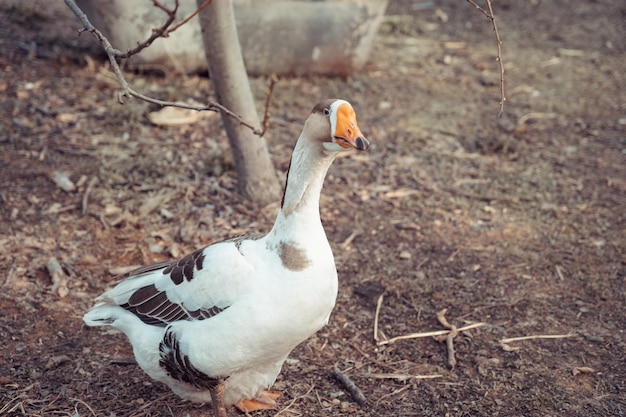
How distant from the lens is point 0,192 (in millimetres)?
5270

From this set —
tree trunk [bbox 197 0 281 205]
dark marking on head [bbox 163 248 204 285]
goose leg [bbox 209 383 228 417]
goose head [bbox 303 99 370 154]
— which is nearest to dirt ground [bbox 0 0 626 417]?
tree trunk [bbox 197 0 281 205]

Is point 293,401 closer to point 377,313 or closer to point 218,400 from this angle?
point 218,400

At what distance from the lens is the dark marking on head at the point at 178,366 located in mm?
3100

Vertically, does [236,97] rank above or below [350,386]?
above

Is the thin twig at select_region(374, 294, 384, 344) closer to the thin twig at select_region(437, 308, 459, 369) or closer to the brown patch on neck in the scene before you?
the thin twig at select_region(437, 308, 459, 369)

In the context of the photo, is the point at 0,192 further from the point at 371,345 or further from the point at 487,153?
the point at 487,153

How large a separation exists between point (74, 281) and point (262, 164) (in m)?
1.70

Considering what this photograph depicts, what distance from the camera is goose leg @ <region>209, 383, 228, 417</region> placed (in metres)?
3.24

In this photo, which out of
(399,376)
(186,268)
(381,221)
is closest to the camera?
(186,268)

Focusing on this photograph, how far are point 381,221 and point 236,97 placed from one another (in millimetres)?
1507

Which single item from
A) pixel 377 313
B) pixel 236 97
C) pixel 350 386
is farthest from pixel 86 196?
pixel 350 386

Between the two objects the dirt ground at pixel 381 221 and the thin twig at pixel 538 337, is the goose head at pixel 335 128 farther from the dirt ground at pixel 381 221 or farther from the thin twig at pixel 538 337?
the thin twig at pixel 538 337

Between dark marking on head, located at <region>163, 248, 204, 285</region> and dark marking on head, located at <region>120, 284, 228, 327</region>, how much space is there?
A: 10 cm

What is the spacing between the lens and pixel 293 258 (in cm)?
298
